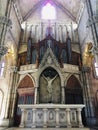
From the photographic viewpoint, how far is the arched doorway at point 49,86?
42.4ft

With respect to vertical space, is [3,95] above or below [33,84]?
below

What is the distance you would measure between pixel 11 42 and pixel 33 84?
5.04 metres

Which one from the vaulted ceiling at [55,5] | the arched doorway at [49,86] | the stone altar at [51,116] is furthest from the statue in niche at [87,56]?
the stone altar at [51,116]

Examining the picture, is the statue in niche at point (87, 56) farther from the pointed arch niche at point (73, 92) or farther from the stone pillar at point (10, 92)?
the stone pillar at point (10, 92)

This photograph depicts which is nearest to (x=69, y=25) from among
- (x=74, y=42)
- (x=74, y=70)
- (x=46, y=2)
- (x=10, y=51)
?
(x=74, y=42)

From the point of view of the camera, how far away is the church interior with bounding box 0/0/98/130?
983 cm

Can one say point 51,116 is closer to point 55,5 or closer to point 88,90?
point 88,90

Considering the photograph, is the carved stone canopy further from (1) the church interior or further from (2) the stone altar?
(2) the stone altar

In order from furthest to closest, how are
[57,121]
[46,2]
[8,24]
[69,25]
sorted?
1. [46,2]
2. [69,25]
3. [8,24]
4. [57,121]

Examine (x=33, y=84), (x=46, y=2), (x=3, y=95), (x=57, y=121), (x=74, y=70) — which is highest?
(x=46, y=2)

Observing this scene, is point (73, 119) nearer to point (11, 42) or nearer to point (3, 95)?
point (3, 95)

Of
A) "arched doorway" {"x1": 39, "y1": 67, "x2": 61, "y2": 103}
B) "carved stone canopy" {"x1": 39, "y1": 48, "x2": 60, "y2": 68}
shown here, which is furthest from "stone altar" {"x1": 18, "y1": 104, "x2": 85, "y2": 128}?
"carved stone canopy" {"x1": 39, "y1": 48, "x2": 60, "y2": 68}

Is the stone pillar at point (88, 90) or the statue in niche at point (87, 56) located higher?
the statue in niche at point (87, 56)

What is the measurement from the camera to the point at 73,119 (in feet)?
31.8
